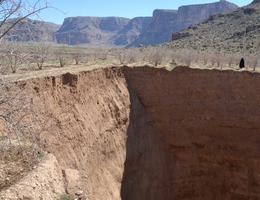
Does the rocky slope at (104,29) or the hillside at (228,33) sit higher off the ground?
the rocky slope at (104,29)

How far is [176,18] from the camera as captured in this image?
96.1 meters

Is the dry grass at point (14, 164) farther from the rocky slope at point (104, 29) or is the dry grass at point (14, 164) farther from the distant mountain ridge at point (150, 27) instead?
the rocky slope at point (104, 29)

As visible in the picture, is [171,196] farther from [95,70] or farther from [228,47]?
[228,47]

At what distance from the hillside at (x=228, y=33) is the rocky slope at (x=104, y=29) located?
57.1m

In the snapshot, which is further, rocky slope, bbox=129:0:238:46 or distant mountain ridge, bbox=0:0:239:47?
rocky slope, bbox=129:0:238:46

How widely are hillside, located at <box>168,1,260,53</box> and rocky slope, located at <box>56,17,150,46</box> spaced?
57.1 meters

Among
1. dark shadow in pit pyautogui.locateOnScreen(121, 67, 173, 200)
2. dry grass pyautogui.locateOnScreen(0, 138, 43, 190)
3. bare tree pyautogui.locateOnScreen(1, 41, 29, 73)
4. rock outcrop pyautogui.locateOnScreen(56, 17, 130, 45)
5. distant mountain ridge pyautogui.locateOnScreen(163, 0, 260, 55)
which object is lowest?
dark shadow in pit pyautogui.locateOnScreen(121, 67, 173, 200)

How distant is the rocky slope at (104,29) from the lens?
99.1 m

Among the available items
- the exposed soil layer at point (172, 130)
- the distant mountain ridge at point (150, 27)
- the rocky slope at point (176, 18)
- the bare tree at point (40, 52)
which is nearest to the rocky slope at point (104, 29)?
the distant mountain ridge at point (150, 27)

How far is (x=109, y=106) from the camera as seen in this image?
15.3 m

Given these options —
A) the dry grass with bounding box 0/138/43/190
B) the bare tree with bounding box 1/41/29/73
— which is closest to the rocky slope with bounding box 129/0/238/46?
the bare tree with bounding box 1/41/29/73

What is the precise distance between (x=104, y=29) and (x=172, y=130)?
108690mm

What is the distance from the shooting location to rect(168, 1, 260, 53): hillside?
2789 centimetres

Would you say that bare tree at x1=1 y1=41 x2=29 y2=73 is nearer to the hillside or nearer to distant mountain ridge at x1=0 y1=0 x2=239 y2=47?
the hillside
